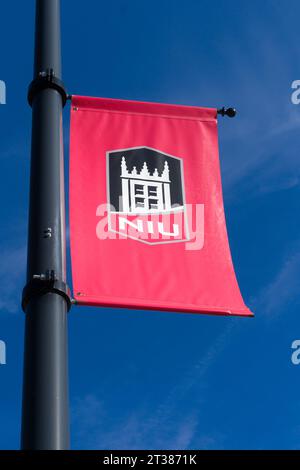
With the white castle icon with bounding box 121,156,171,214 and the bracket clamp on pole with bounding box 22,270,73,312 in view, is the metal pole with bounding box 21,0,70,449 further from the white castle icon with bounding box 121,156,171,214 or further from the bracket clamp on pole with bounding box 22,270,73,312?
the white castle icon with bounding box 121,156,171,214

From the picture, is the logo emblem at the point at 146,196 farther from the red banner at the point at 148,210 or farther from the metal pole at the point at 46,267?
the metal pole at the point at 46,267

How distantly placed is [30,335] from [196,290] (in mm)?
1709

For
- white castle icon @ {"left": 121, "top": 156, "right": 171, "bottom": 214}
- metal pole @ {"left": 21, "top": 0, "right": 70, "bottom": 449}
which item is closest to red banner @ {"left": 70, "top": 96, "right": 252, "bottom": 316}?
white castle icon @ {"left": 121, "top": 156, "right": 171, "bottom": 214}

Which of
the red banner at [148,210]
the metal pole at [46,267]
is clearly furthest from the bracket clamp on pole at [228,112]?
the metal pole at [46,267]

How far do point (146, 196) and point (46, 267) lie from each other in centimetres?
164

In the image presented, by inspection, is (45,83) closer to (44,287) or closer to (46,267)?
(46,267)

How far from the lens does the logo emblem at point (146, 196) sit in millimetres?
6145

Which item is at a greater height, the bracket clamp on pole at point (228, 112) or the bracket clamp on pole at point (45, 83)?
the bracket clamp on pole at point (228, 112)

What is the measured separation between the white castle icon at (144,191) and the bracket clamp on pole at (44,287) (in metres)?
1.51

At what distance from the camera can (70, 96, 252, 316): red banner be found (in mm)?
5801

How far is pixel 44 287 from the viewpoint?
4.77m

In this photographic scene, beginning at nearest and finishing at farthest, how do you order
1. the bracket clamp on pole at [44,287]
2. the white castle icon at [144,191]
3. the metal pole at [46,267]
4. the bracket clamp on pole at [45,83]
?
the metal pole at [46,267] → the bracket clamp on pole at [44,287] → the bracket clamp on pole at [45,83] → the white castle icon at [144,191]

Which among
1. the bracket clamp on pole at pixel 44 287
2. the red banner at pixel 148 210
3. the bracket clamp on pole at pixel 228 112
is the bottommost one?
the bracket clamp on pole at pixel 44 287

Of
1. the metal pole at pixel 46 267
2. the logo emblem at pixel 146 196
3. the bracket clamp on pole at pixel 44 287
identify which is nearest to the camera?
the metal pole at pixel 46 267
